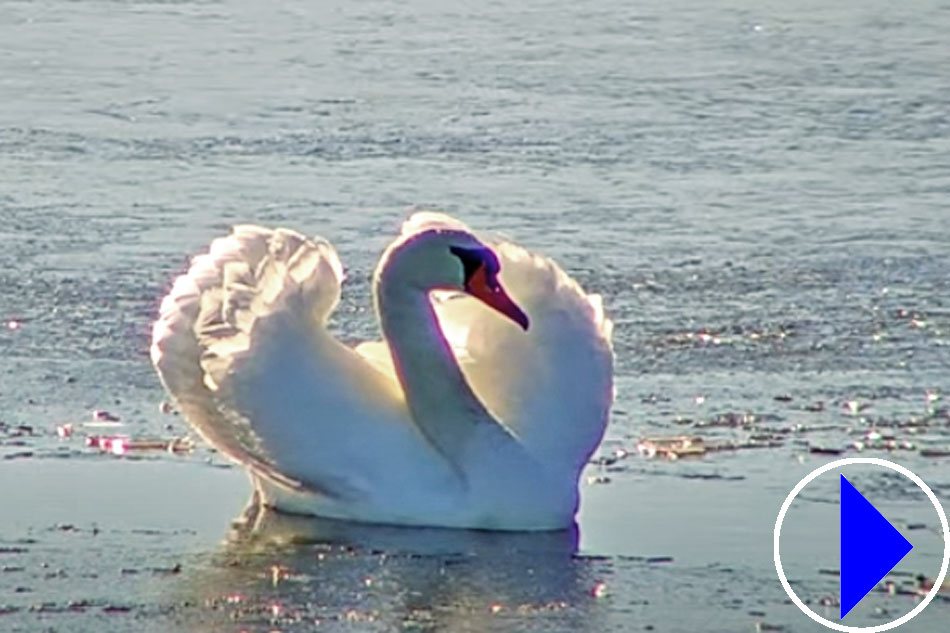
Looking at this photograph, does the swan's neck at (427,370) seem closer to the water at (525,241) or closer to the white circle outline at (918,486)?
the water at (525,241)

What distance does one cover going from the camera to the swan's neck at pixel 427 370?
8.47 meters

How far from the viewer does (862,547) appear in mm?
8062

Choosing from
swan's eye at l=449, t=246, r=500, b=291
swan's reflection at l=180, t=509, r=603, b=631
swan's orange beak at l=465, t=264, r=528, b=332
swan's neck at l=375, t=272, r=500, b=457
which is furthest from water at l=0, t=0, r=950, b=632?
swan's eye at l=449, t=246, r=500, b=291

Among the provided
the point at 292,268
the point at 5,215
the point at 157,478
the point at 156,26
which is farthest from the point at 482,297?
the point at 156,26

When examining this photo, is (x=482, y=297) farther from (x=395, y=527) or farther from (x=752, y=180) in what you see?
(x=752, y=180)

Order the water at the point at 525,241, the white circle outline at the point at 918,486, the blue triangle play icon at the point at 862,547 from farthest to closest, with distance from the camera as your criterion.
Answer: the water at the point at 525,241 < the blue triangle play icon at the point at 862,547 < the white circle outline at the point at 918,486

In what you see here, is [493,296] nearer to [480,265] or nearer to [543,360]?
[480,265]

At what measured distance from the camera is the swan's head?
851cm

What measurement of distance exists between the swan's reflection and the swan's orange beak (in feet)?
2.05

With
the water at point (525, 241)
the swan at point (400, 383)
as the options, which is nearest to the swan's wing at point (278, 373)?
the swan at point (400, 383)

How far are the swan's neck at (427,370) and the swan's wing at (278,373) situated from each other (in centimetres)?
10

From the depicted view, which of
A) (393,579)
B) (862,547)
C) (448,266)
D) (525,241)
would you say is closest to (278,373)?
(448,266)

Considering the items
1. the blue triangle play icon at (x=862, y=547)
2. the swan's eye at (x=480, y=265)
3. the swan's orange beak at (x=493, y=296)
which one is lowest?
the blue triangle play icon at (x=862, y=547)

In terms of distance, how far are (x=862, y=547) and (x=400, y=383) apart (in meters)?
1.48
